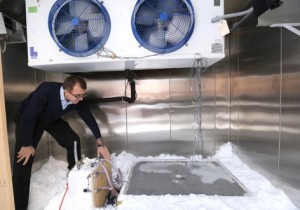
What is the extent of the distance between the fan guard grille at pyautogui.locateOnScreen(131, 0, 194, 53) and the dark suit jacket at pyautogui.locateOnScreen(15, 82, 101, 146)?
0.95 meters

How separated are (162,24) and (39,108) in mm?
1236

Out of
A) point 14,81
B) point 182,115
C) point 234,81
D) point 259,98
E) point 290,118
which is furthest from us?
point 182,115

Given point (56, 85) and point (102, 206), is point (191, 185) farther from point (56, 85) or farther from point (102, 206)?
point (56, 85)

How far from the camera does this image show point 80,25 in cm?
166

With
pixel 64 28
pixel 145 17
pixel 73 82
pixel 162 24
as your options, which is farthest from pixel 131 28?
pixel 73 82

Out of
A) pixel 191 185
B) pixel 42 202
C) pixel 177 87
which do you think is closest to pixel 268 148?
pixel 191 185

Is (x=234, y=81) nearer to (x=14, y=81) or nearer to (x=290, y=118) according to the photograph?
(x=290, y=118)

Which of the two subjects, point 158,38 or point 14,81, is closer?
point 158,38

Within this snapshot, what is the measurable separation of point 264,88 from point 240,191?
900mm

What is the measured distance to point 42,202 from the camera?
210 centimetres

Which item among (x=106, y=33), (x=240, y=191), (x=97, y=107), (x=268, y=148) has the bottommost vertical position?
(x=240, y=191)

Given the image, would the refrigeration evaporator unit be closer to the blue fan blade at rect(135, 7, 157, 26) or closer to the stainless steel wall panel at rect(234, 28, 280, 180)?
the blue fan blade at rect(135, 7, 157, 26)

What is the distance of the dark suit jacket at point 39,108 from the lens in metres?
1.89

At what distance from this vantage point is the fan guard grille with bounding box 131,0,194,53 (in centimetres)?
164
